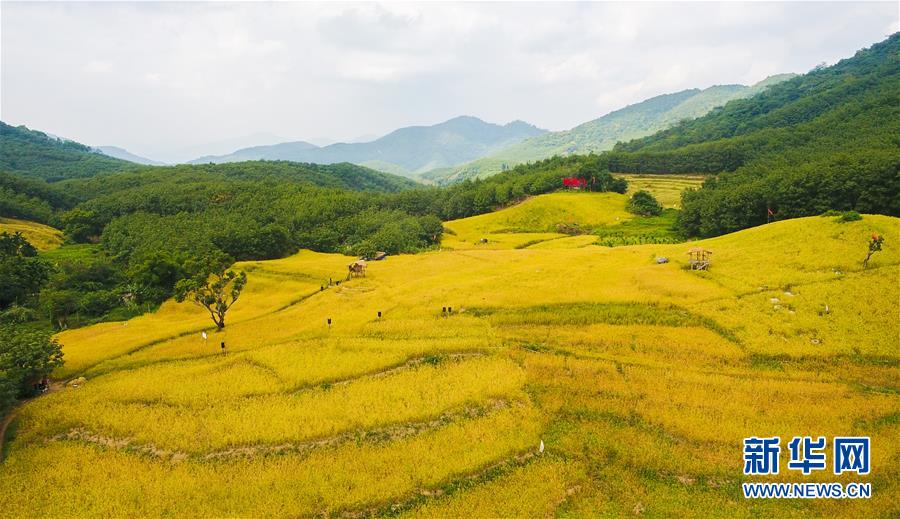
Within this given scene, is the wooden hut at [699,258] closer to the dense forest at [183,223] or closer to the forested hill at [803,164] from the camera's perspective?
the forested hill at [803,164]

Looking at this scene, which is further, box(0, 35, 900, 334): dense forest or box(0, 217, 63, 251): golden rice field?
box(0, 217, 63, 251): golden rice field

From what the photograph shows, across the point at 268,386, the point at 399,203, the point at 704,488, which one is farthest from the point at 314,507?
the point at 399,203

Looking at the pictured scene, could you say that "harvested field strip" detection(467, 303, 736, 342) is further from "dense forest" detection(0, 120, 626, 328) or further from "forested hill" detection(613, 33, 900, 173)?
"forested hill" detection(613, 33, 900, 173)

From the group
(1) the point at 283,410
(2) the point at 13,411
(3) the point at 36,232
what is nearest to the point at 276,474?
(1) the point at 283,410

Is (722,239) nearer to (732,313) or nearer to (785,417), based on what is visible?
(732,313)

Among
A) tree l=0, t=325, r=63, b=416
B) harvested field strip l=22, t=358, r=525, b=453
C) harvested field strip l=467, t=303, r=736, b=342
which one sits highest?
tree l=0, t=325, r=63, b=416

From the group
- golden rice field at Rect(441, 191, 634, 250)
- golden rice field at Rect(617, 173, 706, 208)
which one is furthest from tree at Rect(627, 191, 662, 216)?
golden rice field at Rect(617, 173, 706, 208)

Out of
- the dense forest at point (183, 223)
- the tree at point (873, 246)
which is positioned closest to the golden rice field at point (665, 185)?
the dense forest at point (183, 223)
